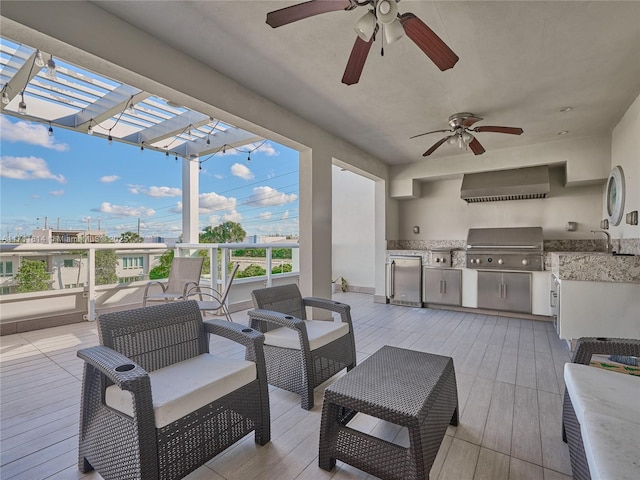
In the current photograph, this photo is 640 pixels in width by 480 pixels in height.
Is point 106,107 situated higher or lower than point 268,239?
higher

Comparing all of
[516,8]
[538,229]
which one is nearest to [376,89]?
[516,8]

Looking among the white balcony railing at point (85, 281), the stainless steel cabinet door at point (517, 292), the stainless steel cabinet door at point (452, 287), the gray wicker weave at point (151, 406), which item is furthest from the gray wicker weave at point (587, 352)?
the white balcony railing at point (85, 281)

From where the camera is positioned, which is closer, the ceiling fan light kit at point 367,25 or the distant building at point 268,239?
the ceiling fan light kit at point 367,25

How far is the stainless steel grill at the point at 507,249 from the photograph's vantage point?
4617 millimetres

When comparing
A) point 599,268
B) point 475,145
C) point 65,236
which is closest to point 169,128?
point 65,236

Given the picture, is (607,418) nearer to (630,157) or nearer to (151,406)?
(151,406)

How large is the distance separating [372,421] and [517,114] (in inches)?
147

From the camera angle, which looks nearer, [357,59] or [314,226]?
[357,59]

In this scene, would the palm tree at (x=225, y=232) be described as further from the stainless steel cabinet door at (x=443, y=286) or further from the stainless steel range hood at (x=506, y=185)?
the stainless steel range hood at (x=506, y=185)

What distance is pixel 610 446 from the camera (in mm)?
1021

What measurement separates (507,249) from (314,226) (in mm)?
3144

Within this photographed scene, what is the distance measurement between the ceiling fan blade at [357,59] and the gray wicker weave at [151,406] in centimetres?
179

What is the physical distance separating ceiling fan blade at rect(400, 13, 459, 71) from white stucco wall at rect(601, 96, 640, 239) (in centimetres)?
268

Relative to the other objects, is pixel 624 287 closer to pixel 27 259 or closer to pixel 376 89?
pixel 376 89
